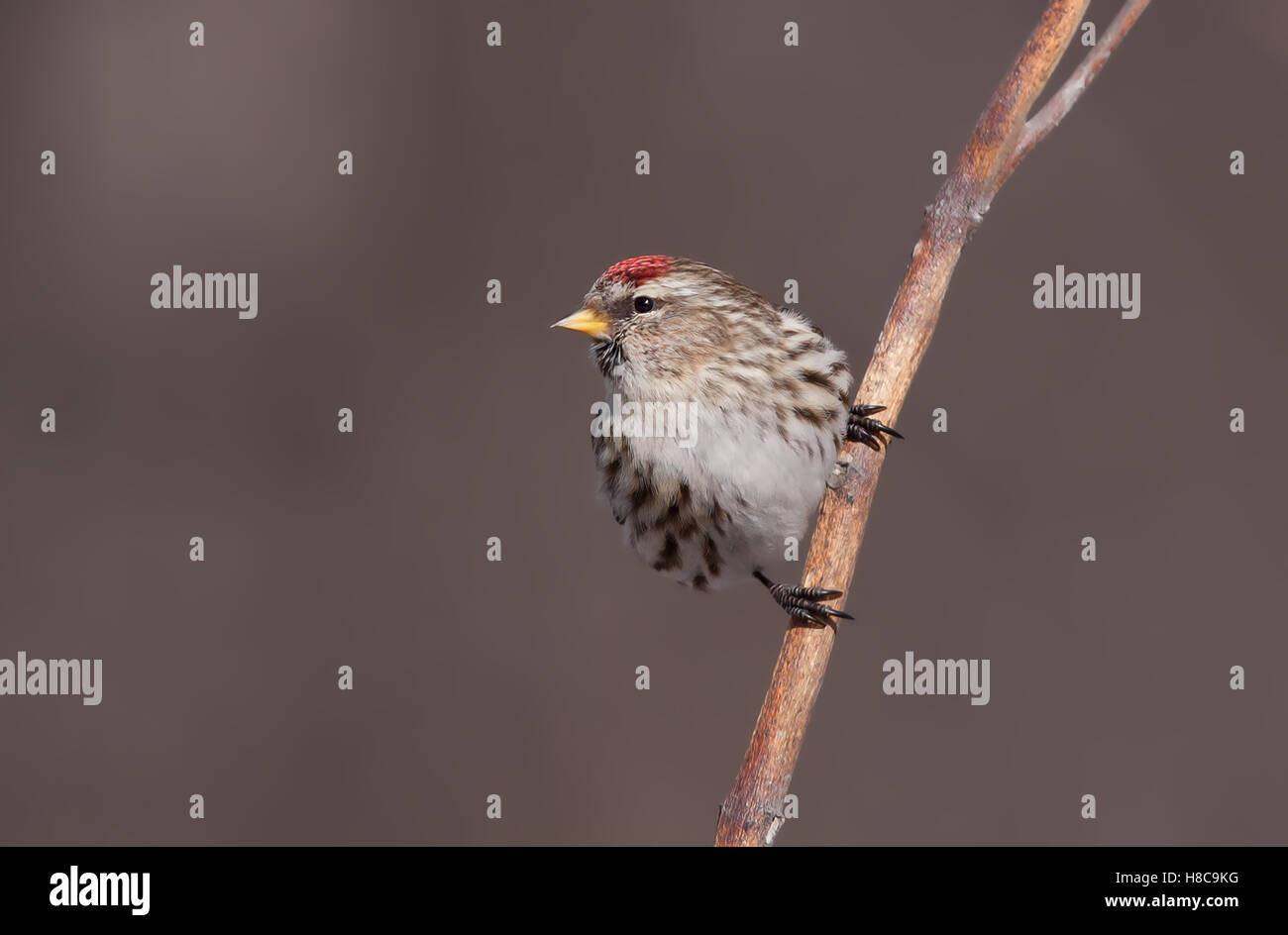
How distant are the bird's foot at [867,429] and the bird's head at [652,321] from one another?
1.06 feet

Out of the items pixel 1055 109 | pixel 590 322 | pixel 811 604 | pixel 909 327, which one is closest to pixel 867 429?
pixel 909 327

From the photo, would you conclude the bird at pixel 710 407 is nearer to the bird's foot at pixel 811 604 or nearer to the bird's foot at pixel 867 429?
the bird's foot at pixel 867 429

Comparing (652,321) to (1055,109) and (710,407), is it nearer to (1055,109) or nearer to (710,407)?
(710,407)

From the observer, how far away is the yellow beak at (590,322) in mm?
2934

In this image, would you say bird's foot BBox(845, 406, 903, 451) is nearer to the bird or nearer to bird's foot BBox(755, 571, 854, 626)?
the bird

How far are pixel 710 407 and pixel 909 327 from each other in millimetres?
520

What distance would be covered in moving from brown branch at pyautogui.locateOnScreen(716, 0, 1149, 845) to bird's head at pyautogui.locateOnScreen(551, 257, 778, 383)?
41cm

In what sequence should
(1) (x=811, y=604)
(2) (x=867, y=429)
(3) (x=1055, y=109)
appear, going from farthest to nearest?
(2) (x=867, y=429) < (1) (x=811, y=604) < (3) (x=1055, y=109)

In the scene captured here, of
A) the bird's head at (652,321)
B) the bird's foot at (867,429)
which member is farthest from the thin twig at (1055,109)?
the bird's head at (652,321)

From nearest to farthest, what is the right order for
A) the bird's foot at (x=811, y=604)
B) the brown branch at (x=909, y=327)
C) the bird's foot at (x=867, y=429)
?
1. the brown branch at (x=909, y=327)
2. the bird's foot at (x=811, y=604)
3. the bird's foot at (x=867, y=429)

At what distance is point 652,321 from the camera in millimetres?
2941

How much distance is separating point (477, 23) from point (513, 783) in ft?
10.4

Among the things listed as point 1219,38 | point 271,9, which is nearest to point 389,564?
point 271,9

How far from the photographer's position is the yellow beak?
2.93m
